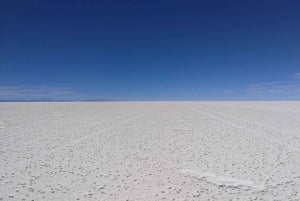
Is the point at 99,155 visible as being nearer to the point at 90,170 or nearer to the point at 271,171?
the point at 90,170

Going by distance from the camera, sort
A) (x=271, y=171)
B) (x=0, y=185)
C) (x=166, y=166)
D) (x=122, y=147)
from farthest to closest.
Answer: (x=122, y=147)
(x=166, y=166)
(x=271, y=171)
(x=0, y=185)

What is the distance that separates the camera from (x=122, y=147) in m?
8.68

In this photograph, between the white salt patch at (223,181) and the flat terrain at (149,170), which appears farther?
the white salt patch at (223,181)

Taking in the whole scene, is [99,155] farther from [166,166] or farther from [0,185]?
[0,185]

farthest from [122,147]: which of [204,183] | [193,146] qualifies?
[204,183]

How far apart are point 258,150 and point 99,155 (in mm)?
5258

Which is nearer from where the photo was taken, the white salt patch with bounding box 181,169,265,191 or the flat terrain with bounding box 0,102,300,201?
the flat terrain with bounding box 0,102,300,201

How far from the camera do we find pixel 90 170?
19.5 feet

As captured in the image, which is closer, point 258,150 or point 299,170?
point 299,170

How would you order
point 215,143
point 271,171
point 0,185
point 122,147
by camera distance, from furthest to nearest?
point 215,143, point 122,147, point 271,171, point 0,185

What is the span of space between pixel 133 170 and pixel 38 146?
4582 mm

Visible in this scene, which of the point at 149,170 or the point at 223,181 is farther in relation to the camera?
the point at 149,170

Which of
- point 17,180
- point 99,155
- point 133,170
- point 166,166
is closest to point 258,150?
point 166,166

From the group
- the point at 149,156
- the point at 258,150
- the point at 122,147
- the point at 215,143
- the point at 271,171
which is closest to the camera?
the point at 271,171
